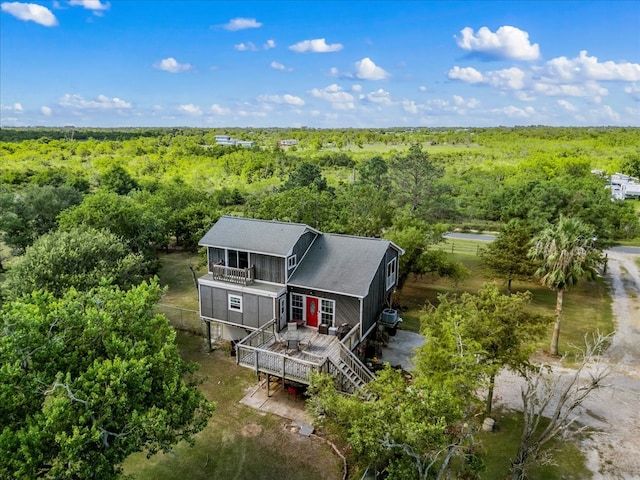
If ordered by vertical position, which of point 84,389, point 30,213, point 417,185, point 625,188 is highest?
point 417,185

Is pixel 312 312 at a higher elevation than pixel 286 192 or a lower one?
lower

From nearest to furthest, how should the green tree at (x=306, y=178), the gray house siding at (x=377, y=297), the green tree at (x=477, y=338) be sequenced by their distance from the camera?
the green tree at (x=477, y=338) < the gray house siding at (x=377, y=297) < the green tree at (x=306, y=178)

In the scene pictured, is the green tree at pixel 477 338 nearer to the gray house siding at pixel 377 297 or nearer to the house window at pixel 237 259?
the gray house siding at pixel 377 297

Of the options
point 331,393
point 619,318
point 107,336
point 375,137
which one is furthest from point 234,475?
point 375,137

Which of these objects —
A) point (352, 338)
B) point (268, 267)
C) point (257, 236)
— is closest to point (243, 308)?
point (268, 267)

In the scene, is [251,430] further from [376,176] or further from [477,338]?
[376,176]

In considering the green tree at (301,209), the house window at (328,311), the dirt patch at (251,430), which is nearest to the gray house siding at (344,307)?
the house window at (328,311)

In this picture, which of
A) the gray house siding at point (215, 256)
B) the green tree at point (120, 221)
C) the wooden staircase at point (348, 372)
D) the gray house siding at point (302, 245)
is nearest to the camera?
the wooden staircase at point (348, 372)

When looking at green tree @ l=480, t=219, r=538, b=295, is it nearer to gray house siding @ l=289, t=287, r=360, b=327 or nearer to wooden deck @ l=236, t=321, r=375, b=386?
gray house siding @ l=289, t=287, r=360, b=327
